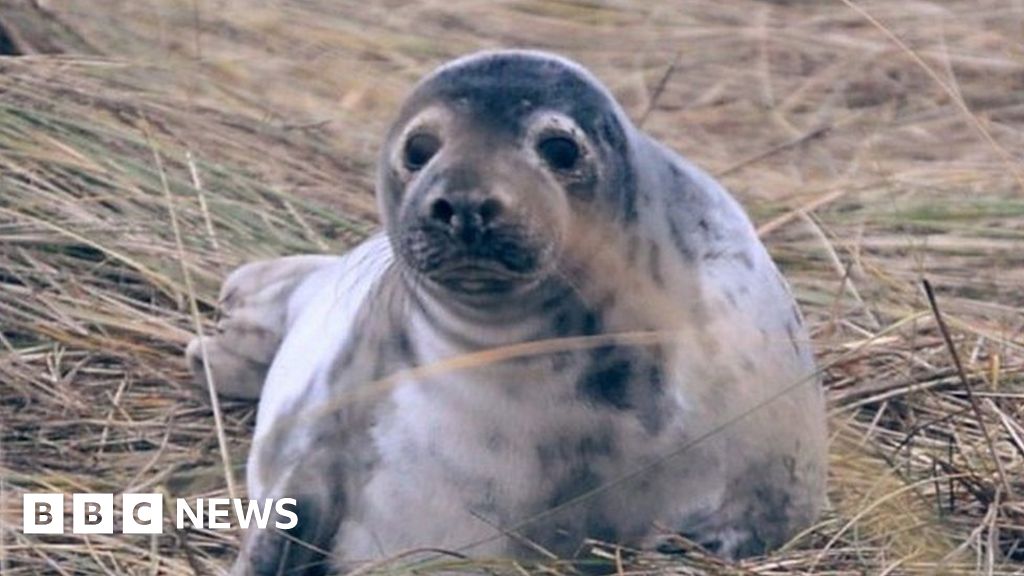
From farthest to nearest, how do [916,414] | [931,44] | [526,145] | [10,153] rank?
[931,44], [10,153], [916,414], [526,145]

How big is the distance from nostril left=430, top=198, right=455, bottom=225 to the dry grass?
596 mm

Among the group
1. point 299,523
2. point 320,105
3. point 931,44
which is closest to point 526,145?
point 299,523

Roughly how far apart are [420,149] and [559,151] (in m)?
0.20

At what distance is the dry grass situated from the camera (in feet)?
15.1

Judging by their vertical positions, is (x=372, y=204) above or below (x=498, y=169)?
below

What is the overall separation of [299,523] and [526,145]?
75cm

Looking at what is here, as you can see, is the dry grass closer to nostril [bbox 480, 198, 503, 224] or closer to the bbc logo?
the bbc logo

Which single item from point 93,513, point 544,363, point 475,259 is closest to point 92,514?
point 93,513

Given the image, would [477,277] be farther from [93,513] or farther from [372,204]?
[372,204]

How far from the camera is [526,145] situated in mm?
4023

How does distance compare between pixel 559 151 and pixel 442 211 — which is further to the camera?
pixel 559 151

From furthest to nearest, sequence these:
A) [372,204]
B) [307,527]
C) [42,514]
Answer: [372,204] → [42,514] → [307,527]

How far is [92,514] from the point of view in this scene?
15.2 feet

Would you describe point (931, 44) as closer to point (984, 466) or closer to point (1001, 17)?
point (1001, 17)
